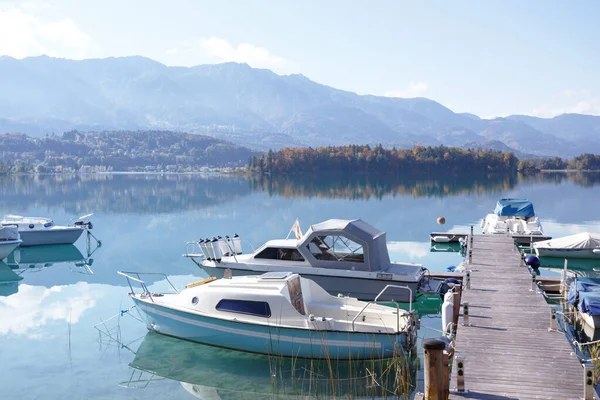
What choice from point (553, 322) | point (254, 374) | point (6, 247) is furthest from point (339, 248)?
point (6, 247)

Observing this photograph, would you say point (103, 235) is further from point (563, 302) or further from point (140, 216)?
point (563, 302)

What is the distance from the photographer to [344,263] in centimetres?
2161

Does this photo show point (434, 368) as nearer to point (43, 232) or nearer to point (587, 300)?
point (587, 300)

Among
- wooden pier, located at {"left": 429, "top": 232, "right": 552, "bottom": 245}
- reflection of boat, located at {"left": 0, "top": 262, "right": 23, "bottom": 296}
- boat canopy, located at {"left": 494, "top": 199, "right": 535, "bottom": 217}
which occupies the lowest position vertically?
reflection of boat, located at {"left": 0, "top": 262, "right": 23, "bottom": 296}

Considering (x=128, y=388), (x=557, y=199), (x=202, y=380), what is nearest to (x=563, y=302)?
(x=202, y=380)

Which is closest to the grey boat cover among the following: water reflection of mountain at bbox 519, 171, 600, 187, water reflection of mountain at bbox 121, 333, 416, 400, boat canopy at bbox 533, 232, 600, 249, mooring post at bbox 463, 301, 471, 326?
water reflection of mountain at bbox 121, 333, 416, 400

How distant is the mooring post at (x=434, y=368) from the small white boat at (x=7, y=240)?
1065 inches

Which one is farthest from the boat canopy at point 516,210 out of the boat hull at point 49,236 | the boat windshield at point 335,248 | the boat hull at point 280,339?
the boat hull at point 280,339

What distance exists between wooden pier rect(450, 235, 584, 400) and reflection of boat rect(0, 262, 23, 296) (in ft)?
59.2

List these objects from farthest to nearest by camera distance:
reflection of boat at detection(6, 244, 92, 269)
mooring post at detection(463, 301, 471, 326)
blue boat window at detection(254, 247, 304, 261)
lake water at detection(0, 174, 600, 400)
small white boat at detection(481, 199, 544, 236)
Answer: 1. small white boat at detection(481, 199, 544, 236)
2. reflection of boat at detection(6, 244, 92, 269)
3. blue boat window at detection(254, 247, 304, 261)
4. lake water at detection(0, 174, 600, 400)
5. mooring post at detection(463, 301, 471, 326)

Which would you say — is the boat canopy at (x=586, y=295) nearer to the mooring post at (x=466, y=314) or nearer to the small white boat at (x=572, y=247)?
the mooring post at (x=466, y=314)

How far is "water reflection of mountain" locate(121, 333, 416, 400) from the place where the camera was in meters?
14.3

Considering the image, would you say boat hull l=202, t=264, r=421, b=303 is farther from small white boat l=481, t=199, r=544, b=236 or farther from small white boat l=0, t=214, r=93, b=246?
small white boat l=0, t=214, r=93, b=246

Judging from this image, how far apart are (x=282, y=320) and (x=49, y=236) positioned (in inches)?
1008
